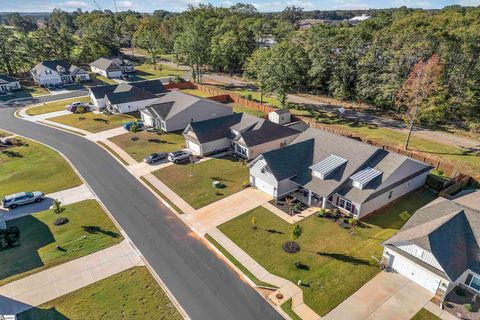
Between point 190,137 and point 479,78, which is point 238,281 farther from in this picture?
point 479,78

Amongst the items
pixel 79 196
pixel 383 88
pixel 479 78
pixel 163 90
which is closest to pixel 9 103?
pixel 163 90

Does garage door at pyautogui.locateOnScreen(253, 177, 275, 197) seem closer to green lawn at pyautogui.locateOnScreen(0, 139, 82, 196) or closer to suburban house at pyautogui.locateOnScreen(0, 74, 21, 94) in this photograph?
green lawn at pyautogui.locateOnScreen(0, 139, 82, 196)

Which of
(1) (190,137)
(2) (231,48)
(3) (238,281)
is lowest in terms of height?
(3) (238,281)

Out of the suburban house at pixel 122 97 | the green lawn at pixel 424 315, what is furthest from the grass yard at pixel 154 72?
the green lawn at pixel 424 315

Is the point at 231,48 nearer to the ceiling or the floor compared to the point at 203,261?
nearer to the ceiling

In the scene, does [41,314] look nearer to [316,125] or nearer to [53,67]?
[316,125]

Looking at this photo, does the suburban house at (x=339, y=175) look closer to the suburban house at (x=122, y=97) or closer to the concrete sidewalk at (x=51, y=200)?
the concrete sidewalk at (x=51, y=200)

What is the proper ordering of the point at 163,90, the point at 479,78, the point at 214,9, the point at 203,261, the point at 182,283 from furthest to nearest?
A: the point at 214,9 → the point at 163,90 → the point at 479,78 → the point at 203,261 → the point at 182,283

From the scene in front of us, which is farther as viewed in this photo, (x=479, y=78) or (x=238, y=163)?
(x=479, y=78)
